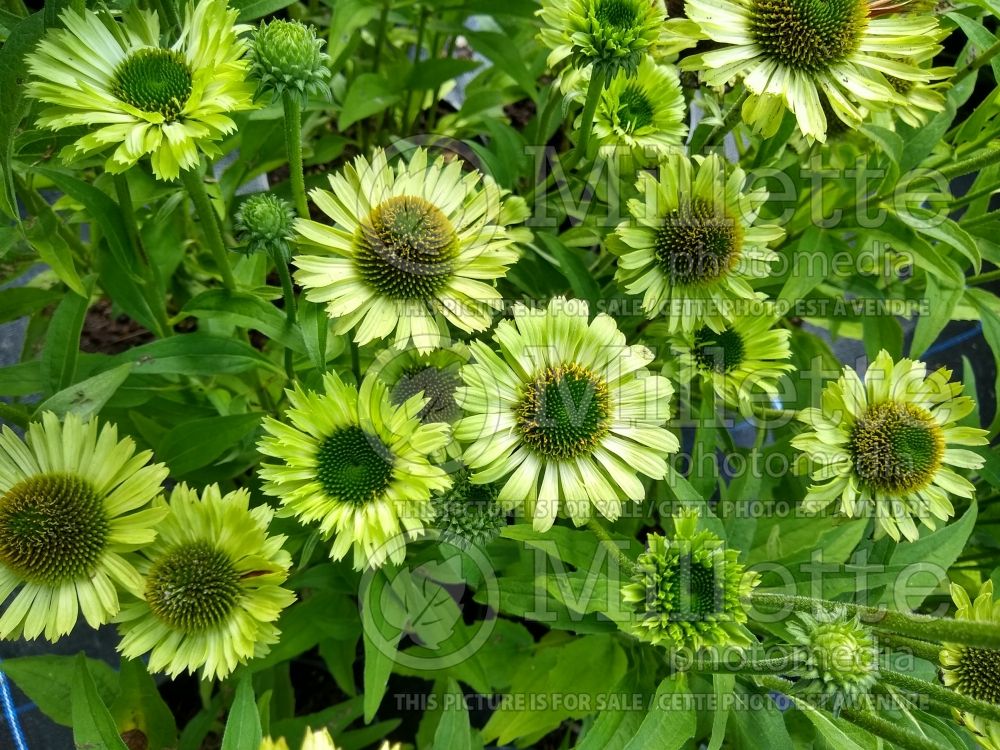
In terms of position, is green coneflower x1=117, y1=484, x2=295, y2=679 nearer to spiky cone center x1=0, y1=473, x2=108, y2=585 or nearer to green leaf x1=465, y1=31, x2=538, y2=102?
spiky cone center x1=0, y1=473, x2=108, y2=585

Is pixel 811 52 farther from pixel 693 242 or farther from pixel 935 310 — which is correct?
pixel 935 310

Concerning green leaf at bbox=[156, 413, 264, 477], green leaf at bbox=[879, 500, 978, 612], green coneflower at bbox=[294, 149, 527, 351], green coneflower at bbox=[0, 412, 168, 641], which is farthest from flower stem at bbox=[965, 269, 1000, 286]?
green coneflower at bbox=[0, 412, 168, 641]

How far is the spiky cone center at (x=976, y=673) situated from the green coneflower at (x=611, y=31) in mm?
887

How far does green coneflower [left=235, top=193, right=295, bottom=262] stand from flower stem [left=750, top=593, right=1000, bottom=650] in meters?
0.72

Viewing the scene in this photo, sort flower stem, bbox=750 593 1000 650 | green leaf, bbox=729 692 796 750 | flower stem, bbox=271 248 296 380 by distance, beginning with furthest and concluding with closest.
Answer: green leaf, bbox=729 692 796 750, flower stem, bbox=271 248 296 380, flower stem, bbox=750 593 1000 650

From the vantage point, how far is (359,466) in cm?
92

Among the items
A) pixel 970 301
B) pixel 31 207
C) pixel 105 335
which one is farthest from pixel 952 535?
→ pixel 105 335

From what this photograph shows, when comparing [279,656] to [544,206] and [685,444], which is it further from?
[685,444]

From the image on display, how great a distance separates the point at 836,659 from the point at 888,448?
0.41m

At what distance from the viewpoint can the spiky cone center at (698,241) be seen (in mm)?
1073

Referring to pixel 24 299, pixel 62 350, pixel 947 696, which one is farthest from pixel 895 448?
pixel 24 299

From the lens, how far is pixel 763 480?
4.54 ft

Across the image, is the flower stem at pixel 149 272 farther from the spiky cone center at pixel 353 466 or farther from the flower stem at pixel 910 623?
the flower stem at pixel 910 623

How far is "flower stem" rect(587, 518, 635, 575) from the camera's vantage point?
969mm
